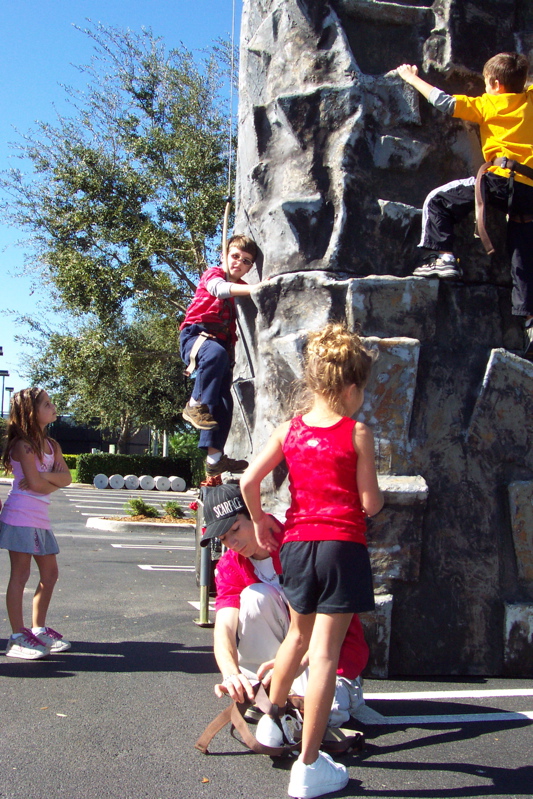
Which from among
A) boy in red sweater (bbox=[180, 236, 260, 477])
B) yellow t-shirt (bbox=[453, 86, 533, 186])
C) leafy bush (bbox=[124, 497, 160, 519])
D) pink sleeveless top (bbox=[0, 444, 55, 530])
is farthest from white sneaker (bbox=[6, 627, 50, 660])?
leafy bush (bbox=[124, 497, 160, 519])

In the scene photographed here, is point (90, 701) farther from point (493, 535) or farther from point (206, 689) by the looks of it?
point (493, 535)

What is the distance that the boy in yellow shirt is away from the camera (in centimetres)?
411

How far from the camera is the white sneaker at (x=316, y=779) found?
2396 millimetres

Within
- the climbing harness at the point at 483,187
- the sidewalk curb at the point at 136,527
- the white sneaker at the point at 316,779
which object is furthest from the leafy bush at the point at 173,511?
the white sneaker at the point at 316,779

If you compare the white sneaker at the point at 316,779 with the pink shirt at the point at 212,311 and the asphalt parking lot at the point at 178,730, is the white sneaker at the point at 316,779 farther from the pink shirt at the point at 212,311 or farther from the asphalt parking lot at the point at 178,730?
the pink shirt at the point at 212,311

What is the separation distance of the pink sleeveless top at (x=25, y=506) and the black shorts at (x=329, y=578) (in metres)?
2.11

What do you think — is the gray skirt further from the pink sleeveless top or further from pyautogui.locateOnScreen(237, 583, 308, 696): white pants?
pyautogui.locateOnScreen(237, 583, 308, 696): white pants

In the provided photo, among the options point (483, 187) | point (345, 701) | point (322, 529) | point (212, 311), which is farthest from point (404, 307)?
point (345, 701)

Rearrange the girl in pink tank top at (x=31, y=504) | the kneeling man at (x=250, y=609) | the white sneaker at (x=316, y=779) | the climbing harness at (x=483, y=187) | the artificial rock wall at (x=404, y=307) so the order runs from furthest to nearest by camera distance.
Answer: the girl in pink tank top at (x=31, y=504)
the climbing harness at (x=483, y=187)
the artificial rock wall at (x=404, y=307)
the kneeling man at (x=250, y=609)
the white sneaker at (x=316, y=779)

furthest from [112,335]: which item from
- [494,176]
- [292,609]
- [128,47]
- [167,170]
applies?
[292,609]

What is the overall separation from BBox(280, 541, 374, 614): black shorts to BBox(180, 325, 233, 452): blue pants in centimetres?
208

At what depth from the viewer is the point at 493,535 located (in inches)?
157

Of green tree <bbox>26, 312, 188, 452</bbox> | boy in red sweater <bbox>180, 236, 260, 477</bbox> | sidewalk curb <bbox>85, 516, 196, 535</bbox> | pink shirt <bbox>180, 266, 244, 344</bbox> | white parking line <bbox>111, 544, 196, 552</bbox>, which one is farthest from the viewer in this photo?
green tree <bbox>26, 312, 188, 452</bbox>

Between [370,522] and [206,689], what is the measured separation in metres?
1.14
